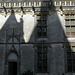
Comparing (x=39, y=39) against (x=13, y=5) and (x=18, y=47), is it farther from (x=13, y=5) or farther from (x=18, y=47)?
(x=13, y=5)

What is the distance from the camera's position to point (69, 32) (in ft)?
44.2

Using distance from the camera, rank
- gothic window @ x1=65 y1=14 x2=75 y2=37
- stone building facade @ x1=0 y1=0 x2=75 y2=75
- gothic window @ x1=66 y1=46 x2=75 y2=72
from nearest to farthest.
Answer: gothic window @ x1=66 y1=46 x2=75 y2=72 < stone building facade @ x1=0 y1=0 x2=75 y2=75 < gothic window @ x1=65 y1=14 x2=75 y2=37

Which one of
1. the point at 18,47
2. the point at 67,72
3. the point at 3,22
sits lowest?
the point at 67,72

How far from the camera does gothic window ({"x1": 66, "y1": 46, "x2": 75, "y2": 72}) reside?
42.7 feet

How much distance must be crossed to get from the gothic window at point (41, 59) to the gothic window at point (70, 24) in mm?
2357

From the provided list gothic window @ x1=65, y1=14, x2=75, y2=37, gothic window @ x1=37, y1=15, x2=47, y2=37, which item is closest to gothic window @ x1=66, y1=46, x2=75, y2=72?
gothic window @ x1=65, y1=14, x2=75, y2=37

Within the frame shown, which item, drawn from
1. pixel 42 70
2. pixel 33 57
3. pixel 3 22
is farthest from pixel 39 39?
pixel 3 22

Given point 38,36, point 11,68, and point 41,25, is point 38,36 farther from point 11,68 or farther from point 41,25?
point 11,68

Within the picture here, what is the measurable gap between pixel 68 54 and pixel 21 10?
Answer: 5.39 meters

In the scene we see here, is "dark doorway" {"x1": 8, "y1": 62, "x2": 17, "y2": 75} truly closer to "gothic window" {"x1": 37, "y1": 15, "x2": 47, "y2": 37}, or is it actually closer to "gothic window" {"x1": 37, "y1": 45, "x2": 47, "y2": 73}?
"gothic window" {"x1": 37, "y1": 45, "x2": 47, "y2": 73}

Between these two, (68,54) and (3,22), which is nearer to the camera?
(68,54)

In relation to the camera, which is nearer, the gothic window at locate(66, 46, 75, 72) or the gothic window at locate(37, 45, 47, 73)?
the gothic window at locate(66, 46, 75, 72)

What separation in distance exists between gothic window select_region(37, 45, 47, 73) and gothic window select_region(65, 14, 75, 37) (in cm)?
236

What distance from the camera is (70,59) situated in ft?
43.1
